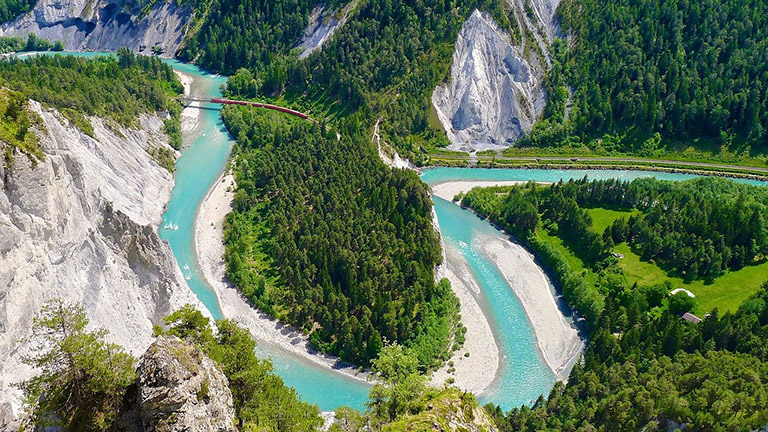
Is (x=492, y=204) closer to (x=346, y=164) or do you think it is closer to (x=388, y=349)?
(x=346, y=164)

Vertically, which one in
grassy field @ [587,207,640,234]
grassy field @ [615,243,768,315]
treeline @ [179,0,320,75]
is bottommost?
grassy field @ [615,243,768,315]

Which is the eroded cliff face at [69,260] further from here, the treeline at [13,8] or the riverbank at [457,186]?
the treeline at [13,8]

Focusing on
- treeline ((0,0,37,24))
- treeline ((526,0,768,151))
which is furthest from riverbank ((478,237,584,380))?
treeline ((0,0,37,24))

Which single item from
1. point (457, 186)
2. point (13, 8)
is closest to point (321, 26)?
point (457, 186)

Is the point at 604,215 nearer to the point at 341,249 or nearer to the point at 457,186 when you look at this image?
the point at 457,186

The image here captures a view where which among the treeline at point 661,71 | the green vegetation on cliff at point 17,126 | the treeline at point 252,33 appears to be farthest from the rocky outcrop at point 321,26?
the green vegetation on cliff at point 17,126

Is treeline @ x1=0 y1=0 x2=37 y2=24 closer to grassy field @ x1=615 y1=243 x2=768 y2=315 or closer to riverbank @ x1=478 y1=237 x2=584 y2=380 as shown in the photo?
riverbank @ x1=478 y1=237 x2=584 y2=380
